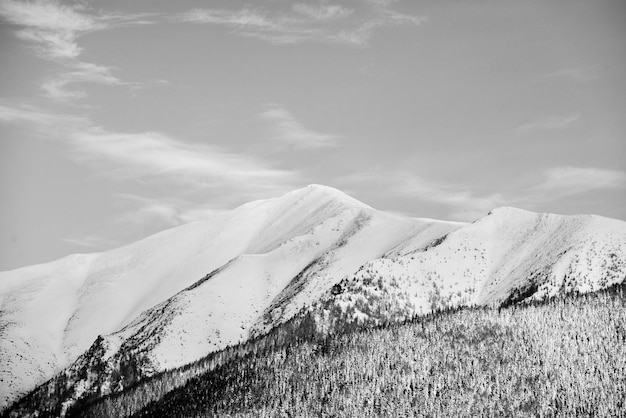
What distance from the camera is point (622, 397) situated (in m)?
146

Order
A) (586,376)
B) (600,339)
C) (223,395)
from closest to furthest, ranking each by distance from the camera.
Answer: (586,376)
(600,339)
(223,395)

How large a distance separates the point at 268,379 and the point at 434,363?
138ft

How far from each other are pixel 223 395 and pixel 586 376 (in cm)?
8628

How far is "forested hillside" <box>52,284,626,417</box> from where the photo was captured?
154 m

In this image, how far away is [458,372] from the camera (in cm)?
16950

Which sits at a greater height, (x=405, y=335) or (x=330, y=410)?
(x=405, y=335)

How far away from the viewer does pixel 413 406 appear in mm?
159500

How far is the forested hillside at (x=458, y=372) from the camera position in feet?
504

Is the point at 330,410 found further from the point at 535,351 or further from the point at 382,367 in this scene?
the point at 535,351

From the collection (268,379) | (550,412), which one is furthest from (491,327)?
(268,379)

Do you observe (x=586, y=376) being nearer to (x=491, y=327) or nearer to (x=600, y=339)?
(x=600, y=339)

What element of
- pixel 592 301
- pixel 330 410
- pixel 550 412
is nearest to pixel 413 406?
pixel 330 410

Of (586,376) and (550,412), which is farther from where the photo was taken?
(586,376)

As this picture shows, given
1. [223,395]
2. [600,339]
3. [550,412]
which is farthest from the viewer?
[223,395]
